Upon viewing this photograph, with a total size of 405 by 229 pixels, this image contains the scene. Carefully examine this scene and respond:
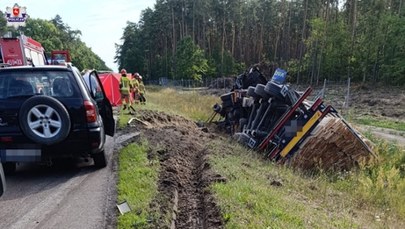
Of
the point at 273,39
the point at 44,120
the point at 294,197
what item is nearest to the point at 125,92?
the point at 44,120

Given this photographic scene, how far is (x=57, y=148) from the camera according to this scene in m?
6.23

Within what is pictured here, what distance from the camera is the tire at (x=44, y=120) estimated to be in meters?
5.96

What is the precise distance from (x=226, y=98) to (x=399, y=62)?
30083 millimetres

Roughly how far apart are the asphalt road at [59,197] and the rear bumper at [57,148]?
397 millimetres

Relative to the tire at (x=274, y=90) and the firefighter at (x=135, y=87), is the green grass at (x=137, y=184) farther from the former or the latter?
the firefighter at (x=135, y=87)

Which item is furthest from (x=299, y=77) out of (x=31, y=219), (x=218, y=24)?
(x=31, y=219)

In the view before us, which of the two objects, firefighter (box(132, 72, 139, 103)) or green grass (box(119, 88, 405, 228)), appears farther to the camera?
firefighter (box(132, 72, 139, 103))

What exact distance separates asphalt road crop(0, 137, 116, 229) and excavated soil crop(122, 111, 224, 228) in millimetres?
669

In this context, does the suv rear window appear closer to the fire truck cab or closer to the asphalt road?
the asphalt road

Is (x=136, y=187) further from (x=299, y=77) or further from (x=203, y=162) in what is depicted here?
(x=299, y=77)

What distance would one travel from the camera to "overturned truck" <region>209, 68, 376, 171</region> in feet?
30.2

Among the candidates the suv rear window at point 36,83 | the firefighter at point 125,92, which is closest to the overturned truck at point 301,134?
the suv rear window at point 36,83

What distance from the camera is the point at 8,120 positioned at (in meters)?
6.14

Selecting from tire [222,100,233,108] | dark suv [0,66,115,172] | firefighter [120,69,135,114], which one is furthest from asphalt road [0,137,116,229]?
firefighter [120,69,135,114]
